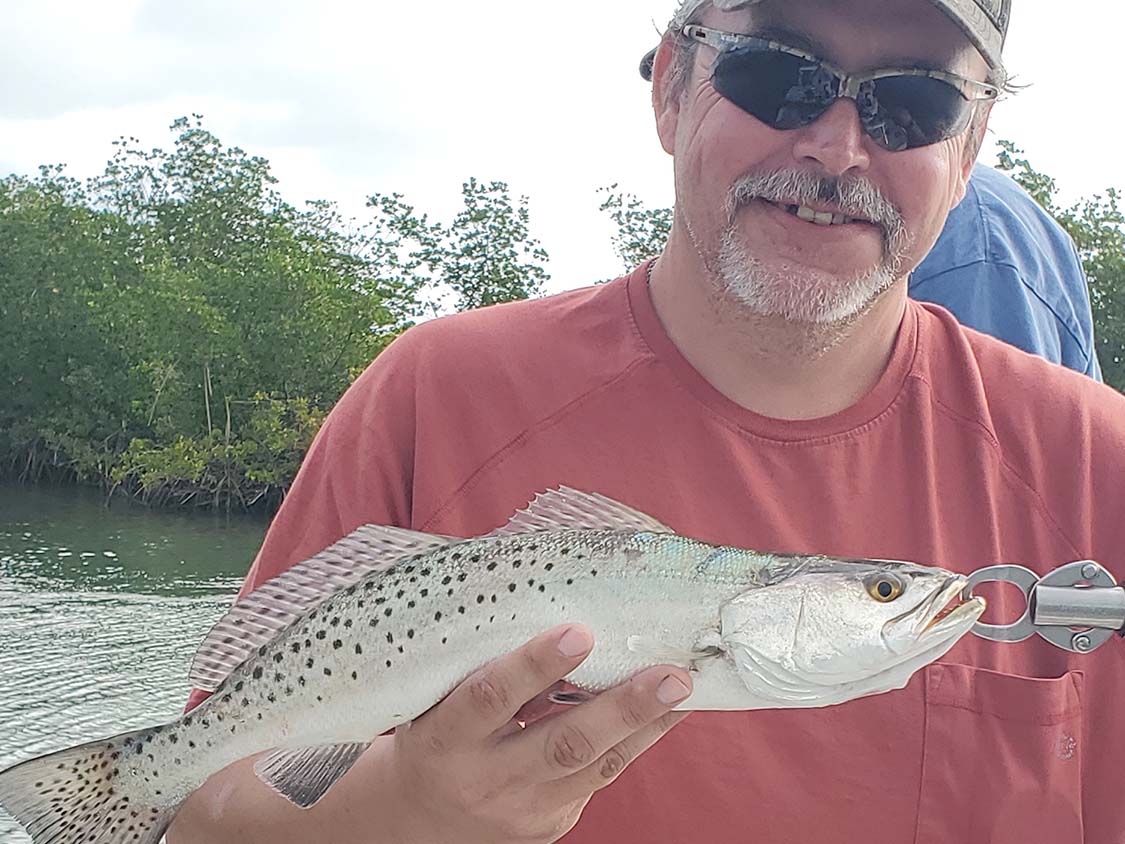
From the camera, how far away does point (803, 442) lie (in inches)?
107

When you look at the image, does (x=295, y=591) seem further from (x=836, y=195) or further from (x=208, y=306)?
(x=208, y=306)

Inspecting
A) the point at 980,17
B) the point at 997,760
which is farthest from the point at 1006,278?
the point at 997,760

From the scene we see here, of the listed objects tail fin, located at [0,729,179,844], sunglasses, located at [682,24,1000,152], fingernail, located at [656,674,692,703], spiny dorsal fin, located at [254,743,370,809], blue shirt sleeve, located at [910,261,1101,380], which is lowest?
tail fin, located at [0,729,179,844]

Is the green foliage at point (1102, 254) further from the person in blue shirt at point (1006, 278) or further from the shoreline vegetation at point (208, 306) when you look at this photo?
the person in blue shirt at point (1006, 278)

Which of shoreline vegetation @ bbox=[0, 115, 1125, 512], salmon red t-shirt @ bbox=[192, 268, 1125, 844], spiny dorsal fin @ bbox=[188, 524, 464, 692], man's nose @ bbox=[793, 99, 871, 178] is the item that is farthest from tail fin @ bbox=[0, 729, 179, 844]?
shoreline vegetation @ bbox=[0, 115, 1125, 512]

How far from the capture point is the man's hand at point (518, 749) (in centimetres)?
204

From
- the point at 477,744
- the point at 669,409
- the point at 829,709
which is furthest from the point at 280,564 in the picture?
the point at 829,709

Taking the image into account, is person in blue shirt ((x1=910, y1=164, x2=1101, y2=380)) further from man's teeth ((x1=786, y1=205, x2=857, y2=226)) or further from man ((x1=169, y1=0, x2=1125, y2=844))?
man's teeth ((x1=786, y1=205, x2=857, y2=226))

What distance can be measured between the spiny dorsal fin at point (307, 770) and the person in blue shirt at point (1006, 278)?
265 cm

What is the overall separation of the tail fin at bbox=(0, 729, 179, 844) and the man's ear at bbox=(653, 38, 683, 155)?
6.15 feet

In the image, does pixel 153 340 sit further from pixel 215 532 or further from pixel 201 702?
pixel 201 702

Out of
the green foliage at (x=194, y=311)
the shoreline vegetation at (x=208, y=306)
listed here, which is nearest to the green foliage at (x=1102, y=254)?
the shoreline vegetation at (x=208, y=306)

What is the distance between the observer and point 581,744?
81.7 inches

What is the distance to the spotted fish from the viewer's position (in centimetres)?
219
